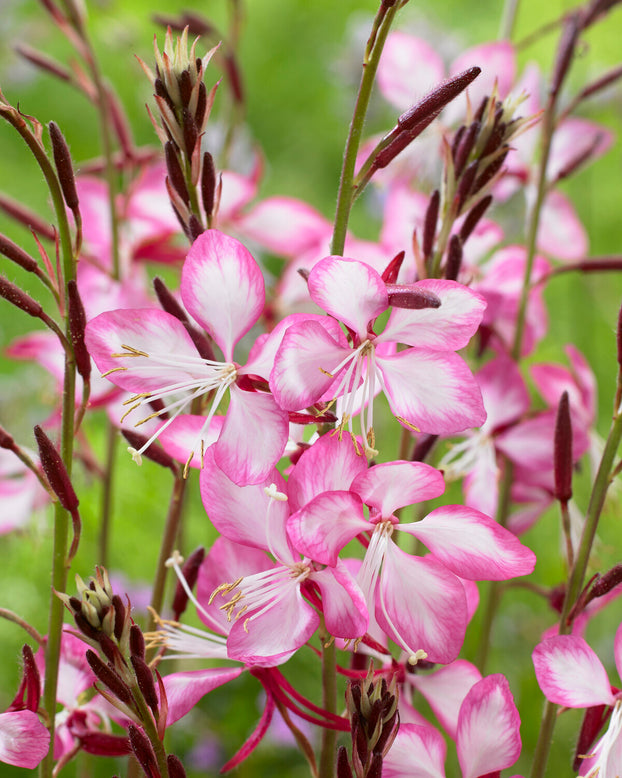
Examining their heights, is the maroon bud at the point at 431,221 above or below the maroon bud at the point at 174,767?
above

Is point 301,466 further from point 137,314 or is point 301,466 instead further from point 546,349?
point 546,349

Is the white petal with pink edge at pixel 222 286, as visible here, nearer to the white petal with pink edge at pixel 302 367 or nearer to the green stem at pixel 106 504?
the white petal with pink edge at pixel 302 367

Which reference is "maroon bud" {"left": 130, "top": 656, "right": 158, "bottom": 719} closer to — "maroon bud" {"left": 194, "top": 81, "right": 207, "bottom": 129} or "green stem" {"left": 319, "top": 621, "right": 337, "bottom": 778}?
"green stem" {"left": 319, "top": 621, "right": 337, "bottom": 778}

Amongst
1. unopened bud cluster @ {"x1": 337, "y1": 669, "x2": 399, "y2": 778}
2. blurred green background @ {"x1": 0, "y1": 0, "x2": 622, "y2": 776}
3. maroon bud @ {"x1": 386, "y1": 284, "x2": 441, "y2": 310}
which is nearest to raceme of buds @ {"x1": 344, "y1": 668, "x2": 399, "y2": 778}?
unopened bud cluster @ {"x1": 337, "y1": 669, "x2": 399, "y2": 778}

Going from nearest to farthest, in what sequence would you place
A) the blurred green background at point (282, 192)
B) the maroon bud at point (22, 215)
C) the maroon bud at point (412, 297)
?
the maroon bud at point (412, 297) < the maroon bud at point (22, 215) < the blurred green background at point (282, 192)

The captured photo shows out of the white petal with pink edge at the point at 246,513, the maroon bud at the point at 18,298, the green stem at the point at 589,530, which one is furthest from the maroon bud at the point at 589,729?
the maroon bud at the point at 18,298
